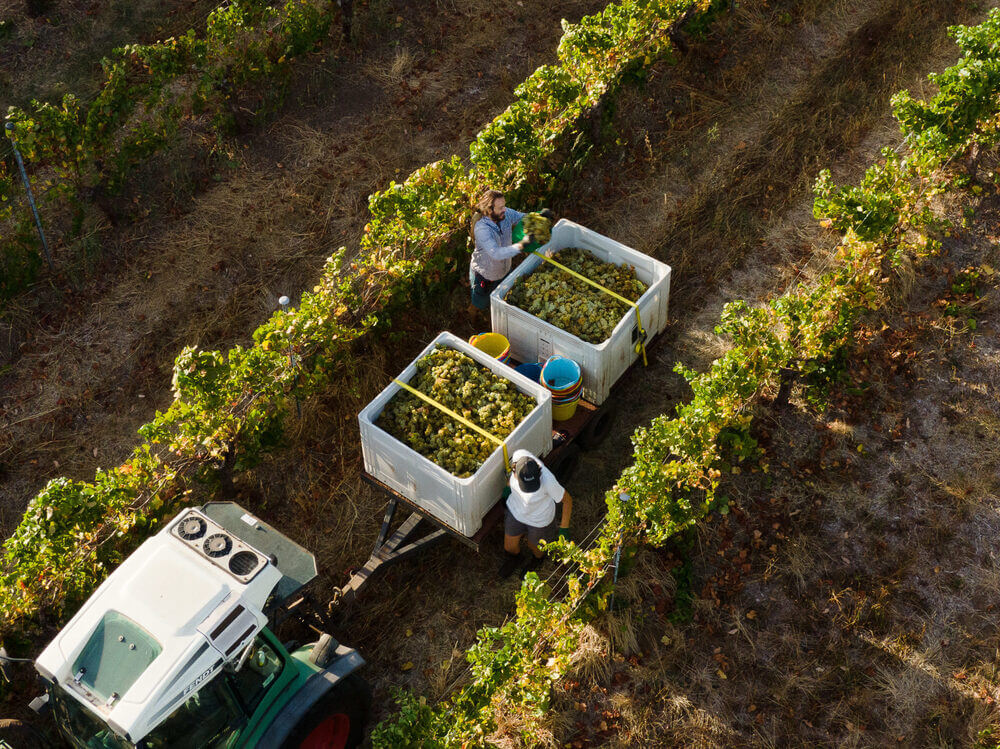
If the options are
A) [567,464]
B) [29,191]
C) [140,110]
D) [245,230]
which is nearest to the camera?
[567,464]

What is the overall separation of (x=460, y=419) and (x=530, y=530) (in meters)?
1.08

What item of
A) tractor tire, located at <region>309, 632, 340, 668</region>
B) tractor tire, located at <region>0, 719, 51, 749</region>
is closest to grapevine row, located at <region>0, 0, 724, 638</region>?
tractor tire, located at <region>0, 719, 51, 749</region>

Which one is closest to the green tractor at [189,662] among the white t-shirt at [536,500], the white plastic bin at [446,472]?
the white plastic bin at [446,472]

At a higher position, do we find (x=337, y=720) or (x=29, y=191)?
(x=29, y=191)

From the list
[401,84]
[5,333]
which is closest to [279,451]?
[5,333]

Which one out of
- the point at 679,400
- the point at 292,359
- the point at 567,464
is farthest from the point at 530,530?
the point at 292,359

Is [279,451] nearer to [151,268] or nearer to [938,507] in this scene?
[151,268]

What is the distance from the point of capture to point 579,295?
27.6 ft

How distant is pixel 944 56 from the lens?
499 inches

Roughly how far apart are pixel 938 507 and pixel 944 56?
7.23m

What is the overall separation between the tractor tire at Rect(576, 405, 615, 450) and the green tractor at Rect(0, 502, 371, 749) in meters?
2.95

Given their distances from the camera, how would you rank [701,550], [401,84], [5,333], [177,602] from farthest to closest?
[401,84] → [5,333] → [701,550] → [177,602]

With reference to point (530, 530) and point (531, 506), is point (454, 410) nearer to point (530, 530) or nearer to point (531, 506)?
point (531, 506)

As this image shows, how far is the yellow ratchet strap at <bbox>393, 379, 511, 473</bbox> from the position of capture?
735 cm
